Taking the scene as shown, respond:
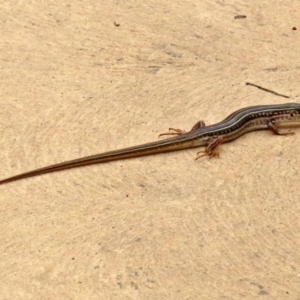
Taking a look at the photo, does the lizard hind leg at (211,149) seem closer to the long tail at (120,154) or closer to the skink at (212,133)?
the skink at (212,133)

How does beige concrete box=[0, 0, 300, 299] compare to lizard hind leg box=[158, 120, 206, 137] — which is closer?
beige concrete box=[0, 0, 300, 299]

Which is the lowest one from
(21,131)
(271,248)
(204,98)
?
(271,248)

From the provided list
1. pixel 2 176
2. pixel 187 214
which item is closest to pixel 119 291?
pixel 187 214

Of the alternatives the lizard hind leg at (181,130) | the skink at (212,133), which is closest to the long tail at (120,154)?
the skink at (212,133)

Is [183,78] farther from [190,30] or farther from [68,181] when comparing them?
[68,181]

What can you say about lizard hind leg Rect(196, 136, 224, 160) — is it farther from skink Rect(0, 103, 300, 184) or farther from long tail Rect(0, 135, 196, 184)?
long tail Rect(0, 135, 196, 184)

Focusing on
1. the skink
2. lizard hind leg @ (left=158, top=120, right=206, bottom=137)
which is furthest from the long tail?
lizard hind leg @ (left=158, top=120, right=206, bottom=137)

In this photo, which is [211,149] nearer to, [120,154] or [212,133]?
[212,133]
